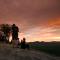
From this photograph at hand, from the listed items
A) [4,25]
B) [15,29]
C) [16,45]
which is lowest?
[16,45]

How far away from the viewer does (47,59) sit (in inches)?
1283

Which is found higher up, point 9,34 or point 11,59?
point 9,34

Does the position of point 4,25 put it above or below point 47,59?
above

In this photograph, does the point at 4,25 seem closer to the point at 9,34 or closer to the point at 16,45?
the point at 9,34

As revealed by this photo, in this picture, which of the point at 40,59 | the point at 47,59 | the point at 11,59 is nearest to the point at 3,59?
the point at 11,59

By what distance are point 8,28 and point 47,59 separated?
175 feet

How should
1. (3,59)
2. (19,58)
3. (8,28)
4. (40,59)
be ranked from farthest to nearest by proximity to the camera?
1. (8,28)
2. (40,59)
3. (19,58)
4. (3,59)

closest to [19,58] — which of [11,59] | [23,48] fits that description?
[11,59]

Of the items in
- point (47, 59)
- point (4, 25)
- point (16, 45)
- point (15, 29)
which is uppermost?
point (4, 25)

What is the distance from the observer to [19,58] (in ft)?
93.1

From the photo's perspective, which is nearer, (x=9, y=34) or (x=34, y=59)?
(x=34, y=59)

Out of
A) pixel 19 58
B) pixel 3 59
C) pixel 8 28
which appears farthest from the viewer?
pixel 8 28

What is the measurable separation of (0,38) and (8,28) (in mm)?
39975

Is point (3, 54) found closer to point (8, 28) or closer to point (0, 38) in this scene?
point (0, 38)
